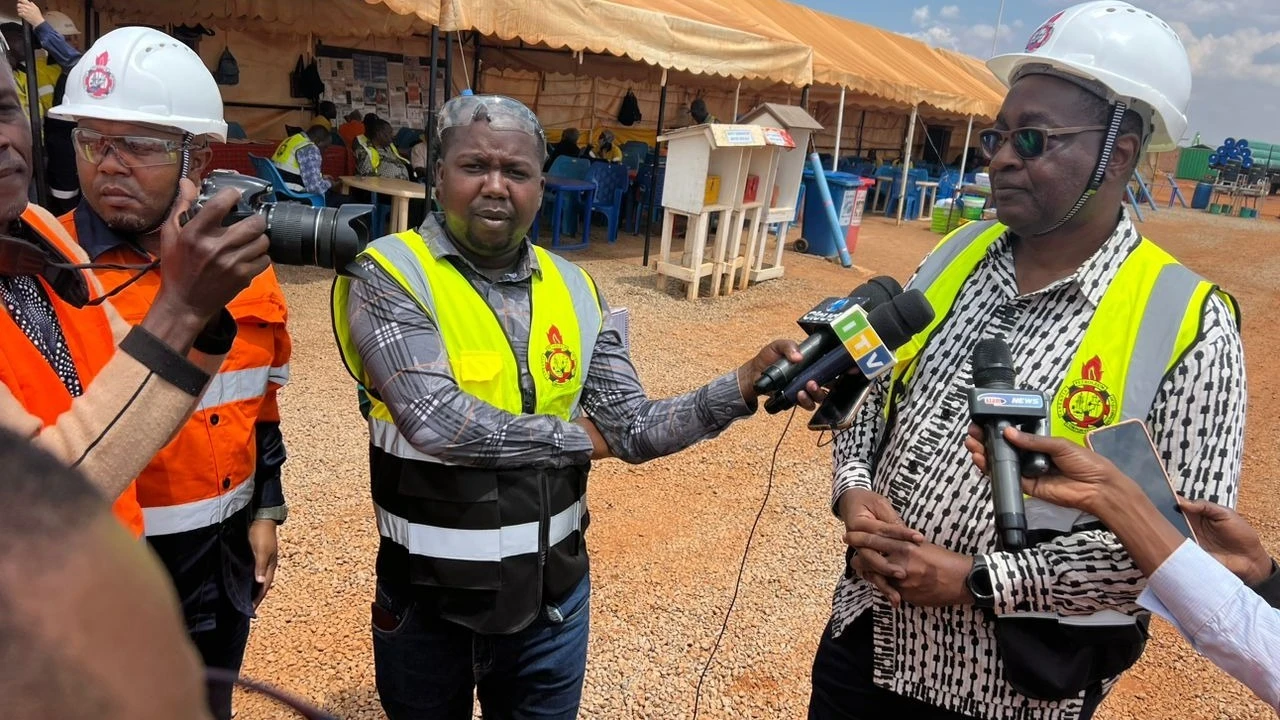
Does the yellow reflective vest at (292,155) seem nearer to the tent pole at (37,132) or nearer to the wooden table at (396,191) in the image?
the wooden table at (396,191)

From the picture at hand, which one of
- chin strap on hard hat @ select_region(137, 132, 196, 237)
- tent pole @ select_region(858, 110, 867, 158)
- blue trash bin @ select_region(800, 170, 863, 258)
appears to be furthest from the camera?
tent pole @ select_region(858, 110, 867, 158)

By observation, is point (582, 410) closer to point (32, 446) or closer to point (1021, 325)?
point (1021, 325)

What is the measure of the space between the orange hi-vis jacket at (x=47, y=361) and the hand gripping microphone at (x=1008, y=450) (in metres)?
1.45

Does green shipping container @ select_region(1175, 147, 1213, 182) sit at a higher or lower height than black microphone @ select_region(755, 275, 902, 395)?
higher

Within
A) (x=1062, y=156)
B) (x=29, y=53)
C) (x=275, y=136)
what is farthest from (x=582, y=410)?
(x=275, y=136)

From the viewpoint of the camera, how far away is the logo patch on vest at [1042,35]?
171 cm

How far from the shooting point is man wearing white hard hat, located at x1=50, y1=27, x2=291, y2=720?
1868 mm

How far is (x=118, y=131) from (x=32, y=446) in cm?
180

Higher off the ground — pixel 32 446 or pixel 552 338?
pixel 32 446

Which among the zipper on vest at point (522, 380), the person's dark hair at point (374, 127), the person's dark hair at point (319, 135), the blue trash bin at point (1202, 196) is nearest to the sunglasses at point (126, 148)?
the zipper on vest at point (522, 380)

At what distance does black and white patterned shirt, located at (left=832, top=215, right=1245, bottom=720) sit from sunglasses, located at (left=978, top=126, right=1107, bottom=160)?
215 millimetres

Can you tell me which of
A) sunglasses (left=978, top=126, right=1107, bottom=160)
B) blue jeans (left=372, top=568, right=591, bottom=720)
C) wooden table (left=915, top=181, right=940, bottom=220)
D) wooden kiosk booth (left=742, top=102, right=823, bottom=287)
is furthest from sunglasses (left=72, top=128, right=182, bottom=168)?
wooden table (left=915, top=181, right=940, bottom=220)

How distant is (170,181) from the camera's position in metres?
1.98

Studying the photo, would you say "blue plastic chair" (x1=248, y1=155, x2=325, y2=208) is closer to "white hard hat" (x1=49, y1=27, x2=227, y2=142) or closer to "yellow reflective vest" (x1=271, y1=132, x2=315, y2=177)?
"yellow reflective vest" (x1=271, y1=132, x2=315, y2=177)
